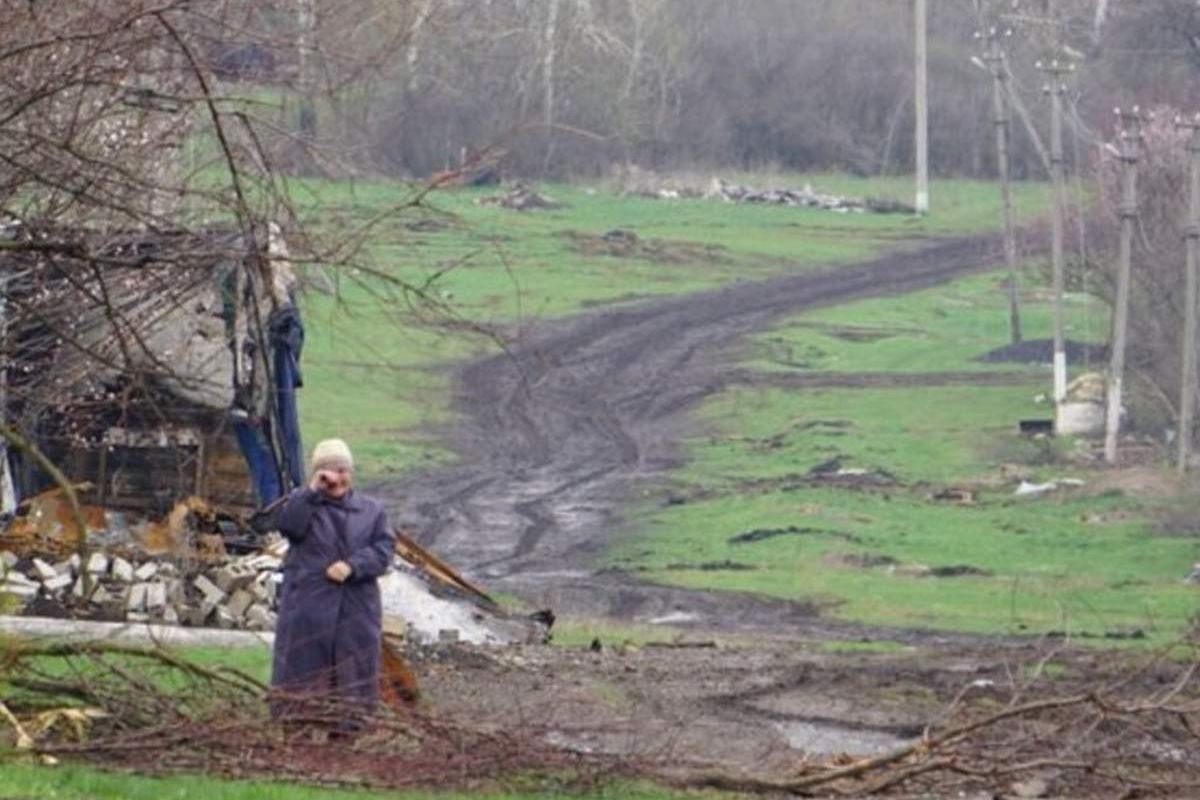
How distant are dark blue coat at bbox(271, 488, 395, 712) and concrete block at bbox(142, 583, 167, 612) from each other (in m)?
7.32

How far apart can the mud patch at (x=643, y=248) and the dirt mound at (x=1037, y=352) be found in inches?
469

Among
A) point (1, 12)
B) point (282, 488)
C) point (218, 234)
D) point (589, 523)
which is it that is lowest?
point (589, 523)

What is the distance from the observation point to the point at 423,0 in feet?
51.2

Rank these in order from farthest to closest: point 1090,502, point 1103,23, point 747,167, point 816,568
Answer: point 747,167 → point 1103,23 → point 1090,502 → point 816,568

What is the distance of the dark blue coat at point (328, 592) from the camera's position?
558 inches

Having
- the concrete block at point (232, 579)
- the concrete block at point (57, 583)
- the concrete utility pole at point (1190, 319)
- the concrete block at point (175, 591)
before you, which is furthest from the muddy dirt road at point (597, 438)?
the concrete utility pole at point (1190, 319)

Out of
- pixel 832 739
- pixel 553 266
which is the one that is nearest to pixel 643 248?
pixel 553 266

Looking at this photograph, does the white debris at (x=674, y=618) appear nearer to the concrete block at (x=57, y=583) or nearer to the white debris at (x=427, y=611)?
the white debris at (x=427, y=611)

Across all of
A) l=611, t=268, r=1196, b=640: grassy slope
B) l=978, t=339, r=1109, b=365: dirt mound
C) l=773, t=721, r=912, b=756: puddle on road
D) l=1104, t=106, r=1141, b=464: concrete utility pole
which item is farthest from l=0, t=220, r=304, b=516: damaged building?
l=978, t=339, r=1109, b=365: dirt mound

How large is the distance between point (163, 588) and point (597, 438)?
25.8 m

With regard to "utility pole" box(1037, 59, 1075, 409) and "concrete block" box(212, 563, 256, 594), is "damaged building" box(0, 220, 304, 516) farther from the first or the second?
"utility pole" box(1037, 59, 1075, 409)

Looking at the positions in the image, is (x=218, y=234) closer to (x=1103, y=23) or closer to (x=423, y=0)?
(x=423, y=0)

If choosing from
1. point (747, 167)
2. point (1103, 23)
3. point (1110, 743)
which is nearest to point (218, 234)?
point (1110, 743)

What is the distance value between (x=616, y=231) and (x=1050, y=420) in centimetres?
2306
